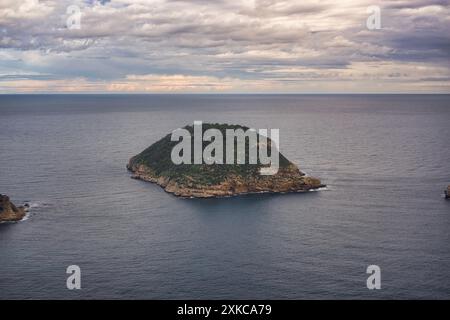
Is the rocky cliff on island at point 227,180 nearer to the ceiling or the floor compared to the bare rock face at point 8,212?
nearer to the ceiling

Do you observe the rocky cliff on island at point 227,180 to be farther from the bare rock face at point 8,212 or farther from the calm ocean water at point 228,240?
the bare rock face at point 8,212

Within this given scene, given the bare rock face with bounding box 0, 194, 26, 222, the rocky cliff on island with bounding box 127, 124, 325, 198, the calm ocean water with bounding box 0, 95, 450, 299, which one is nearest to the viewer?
the calm ocean water with bounding box 0, 95, 450, 299

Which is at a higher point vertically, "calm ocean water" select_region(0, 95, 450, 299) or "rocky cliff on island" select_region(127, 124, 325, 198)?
"rocky cliff on island" select_region(127, 124, 325, 198)

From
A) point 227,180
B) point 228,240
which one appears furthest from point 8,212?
point 227,180

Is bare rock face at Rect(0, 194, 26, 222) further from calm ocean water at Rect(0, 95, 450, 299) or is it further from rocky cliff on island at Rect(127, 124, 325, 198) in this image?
rocky cliff on island at Rect(127, 124, 325, 198)

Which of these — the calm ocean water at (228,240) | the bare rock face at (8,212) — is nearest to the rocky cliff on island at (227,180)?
the calm ocean water at (228,240)

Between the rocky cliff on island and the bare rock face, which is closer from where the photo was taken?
the bare rock face

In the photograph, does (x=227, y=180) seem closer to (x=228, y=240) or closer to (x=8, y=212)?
(x=228, y=240)

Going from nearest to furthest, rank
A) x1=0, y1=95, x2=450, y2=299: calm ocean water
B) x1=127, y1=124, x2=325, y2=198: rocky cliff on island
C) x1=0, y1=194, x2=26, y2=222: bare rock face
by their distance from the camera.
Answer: x1=0, y1=95, x2=450, y2=299: calm ocean water, x1=0, y1=194, x2=26, y2=222: bare rock face, x1=127, y1=124, x2=325, y2=198: rocky cliff on island

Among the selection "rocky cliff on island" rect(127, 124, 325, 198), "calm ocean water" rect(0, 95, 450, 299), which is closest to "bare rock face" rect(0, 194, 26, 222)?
"calm ocean water" rect(0, 95, 450, 299)

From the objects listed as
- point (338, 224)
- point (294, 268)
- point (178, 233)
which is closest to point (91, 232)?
point (178, 233)
